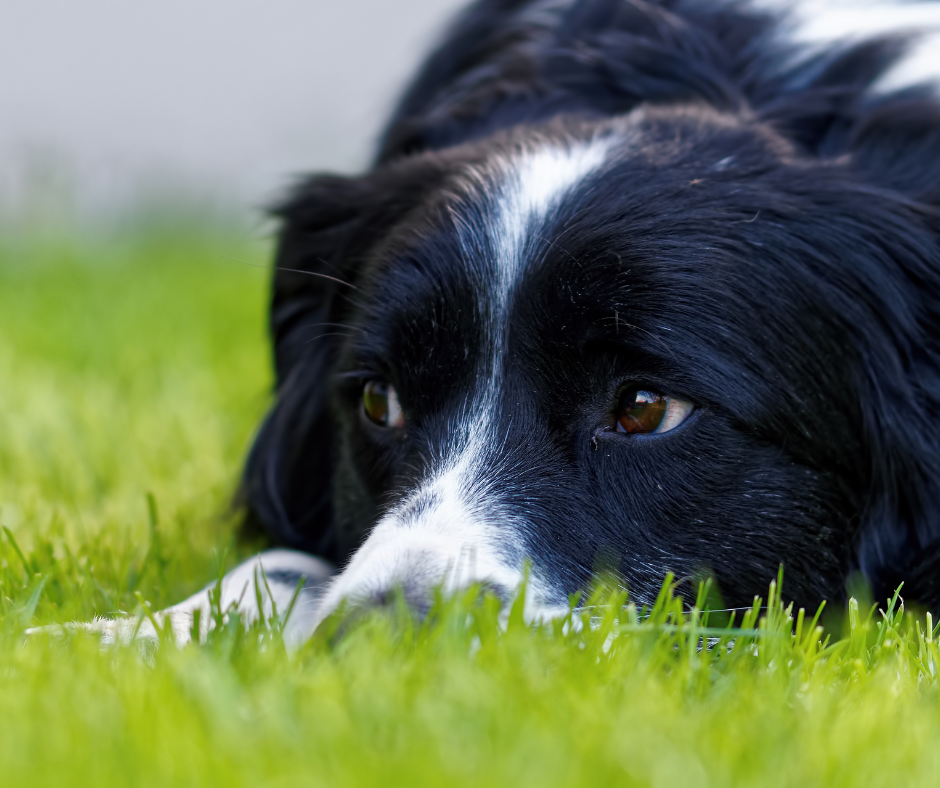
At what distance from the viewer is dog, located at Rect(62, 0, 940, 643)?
225 cm

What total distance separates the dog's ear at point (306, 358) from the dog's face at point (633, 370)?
38cm

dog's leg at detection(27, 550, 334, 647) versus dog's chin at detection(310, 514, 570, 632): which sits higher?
dog's chin at detection(310, 514, 570, 632)

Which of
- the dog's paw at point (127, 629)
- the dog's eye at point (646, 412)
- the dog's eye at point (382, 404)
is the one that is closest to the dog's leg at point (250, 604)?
the dog's paw at point (127, 629)

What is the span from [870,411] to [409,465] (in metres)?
1.02

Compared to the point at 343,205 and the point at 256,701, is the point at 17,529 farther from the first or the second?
the point at 256,701

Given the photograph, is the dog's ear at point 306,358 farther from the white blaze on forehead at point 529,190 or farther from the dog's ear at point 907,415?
the dog's ear at point 907,415

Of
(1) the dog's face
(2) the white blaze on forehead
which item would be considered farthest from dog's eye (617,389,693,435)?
(2) the white blaze on forehead

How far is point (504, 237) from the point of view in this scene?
2.52 metres

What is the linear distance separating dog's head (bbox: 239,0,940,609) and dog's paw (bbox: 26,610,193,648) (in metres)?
0.30

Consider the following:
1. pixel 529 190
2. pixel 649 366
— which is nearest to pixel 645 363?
pixel 649 366

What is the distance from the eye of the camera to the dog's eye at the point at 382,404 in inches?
104

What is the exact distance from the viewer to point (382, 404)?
2.67 metres

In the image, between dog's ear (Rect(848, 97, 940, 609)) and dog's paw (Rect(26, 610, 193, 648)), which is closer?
dog's paw (Rect(26, 610, 193, 648))

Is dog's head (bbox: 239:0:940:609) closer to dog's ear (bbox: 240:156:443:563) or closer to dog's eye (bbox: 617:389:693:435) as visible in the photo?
dog's eye (bbox: 617:389:693:435)
